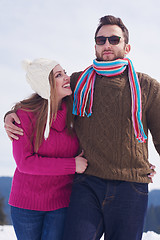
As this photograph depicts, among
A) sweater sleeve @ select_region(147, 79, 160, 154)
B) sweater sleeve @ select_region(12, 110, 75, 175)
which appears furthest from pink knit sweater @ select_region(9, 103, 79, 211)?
sweater sleeve @ select_region(147, 79, 160, 154)

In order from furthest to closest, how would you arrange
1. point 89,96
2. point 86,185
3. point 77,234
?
point 89,96
point 86,185
point 77,234

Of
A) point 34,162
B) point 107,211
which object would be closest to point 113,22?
point 34,162

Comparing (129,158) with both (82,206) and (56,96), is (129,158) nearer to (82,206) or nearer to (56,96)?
(82,206)

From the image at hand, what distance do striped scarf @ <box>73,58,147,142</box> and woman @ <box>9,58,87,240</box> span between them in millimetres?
97

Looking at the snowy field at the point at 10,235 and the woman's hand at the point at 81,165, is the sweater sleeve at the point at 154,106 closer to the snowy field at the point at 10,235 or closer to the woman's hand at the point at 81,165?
the woman's hand at the point at 81,165

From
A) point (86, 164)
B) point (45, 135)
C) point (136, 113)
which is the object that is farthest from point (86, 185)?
point (136, 113)

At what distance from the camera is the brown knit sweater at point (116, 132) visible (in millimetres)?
2189

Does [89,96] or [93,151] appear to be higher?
[89,96]

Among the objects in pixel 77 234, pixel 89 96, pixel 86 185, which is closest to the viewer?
pixel 77 234

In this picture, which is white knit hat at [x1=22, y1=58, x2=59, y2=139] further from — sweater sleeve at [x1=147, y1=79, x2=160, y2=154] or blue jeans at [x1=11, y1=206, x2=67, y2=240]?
sweater sleeve at [x1=147, y1=79, x2=160, y2=154]

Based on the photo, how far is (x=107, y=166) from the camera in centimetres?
218

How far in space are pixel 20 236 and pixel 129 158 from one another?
106 cm

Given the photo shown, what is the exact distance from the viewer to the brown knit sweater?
7.18 feet

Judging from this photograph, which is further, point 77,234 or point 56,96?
point 56,96
